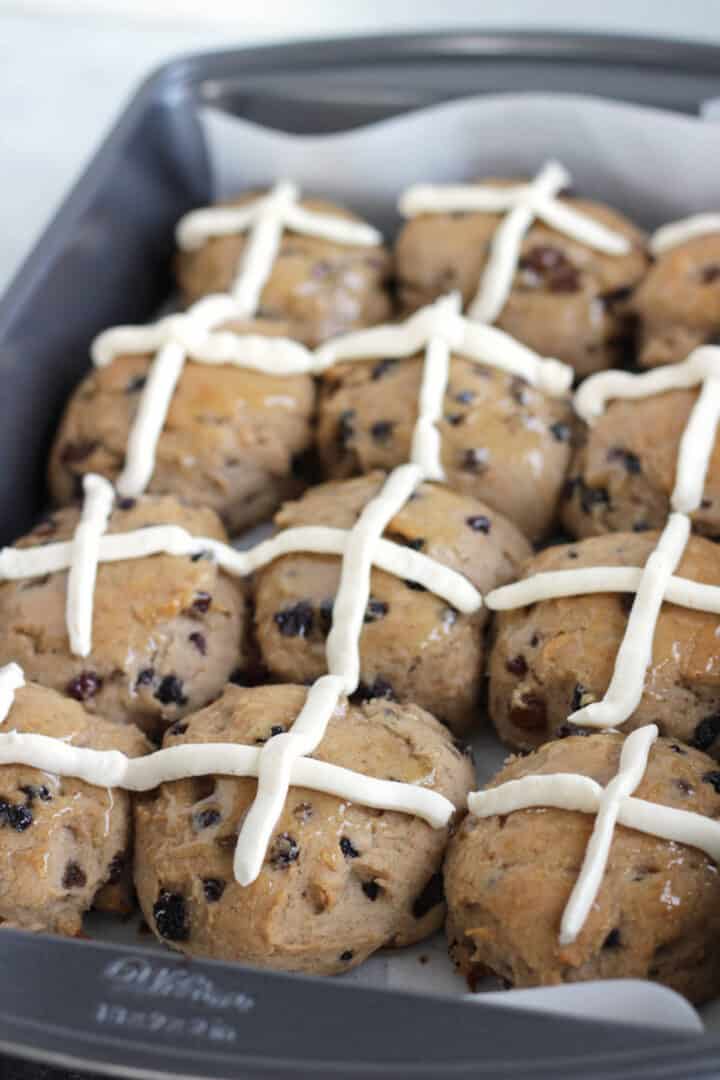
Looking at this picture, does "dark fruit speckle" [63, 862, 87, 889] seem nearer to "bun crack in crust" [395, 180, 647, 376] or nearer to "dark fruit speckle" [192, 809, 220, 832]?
"dark fruit speckle" [192, 809, 220, 832]

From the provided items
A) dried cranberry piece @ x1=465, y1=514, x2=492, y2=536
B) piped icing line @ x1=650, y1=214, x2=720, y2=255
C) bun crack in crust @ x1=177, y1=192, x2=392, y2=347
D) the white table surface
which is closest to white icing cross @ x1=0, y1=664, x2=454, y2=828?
dried cranberry piece @ x1=465, y1=514, x2=492, y2=536

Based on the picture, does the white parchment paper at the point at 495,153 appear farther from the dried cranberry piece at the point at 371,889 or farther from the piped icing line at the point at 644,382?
the dried cranberry piece at the point at 371,889

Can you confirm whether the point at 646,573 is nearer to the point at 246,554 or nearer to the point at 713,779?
the point at 713,779

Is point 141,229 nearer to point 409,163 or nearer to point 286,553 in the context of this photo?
point 409,163

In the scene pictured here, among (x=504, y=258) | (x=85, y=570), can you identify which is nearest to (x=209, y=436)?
(x=85, y=570)

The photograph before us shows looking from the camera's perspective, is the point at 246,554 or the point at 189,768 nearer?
the point at 189,768

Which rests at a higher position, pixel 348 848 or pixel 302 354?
pixel 302 354

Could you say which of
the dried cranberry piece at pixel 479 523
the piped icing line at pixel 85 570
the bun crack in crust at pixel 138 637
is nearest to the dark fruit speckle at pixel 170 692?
the bun crack in crust at pixel 138 637
